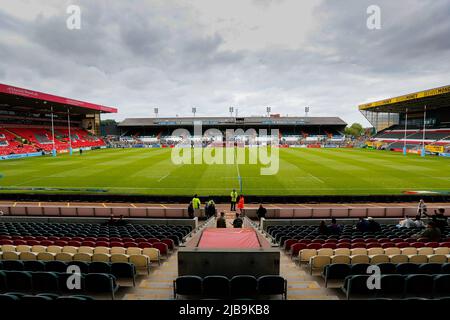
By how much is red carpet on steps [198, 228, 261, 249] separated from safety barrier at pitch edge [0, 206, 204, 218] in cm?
852

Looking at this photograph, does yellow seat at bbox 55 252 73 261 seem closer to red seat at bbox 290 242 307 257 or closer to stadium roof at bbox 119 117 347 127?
red seat at bbox 290 242 307 257

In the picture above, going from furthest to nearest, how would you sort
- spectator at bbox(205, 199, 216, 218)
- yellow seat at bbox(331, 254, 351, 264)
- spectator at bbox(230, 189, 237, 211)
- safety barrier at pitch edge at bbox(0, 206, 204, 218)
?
spectator at bbox(230, 189, 237, 211), safety barrier at pitch edge at bbox(0, 206, 204, 218), spectator at bbox(205, 199, 216, 218), yellow seat at bbox(331, 254, 351, 264)

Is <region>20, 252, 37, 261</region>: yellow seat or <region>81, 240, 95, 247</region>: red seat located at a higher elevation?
<region>20, 252, 37, 261</region>: yellow seat

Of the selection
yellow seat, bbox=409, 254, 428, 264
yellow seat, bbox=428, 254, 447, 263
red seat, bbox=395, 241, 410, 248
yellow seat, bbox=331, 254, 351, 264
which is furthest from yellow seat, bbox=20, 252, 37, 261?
red seat, bbox=395, 241, 410, 248

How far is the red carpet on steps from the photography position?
628cm

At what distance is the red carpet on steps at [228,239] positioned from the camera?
20.6 ft

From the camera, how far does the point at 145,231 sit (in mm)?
11156

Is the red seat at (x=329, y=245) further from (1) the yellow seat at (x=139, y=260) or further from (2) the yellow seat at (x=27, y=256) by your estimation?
(2) the yellow seat at (x=27, y=256)

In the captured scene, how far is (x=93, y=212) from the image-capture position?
15.7 m

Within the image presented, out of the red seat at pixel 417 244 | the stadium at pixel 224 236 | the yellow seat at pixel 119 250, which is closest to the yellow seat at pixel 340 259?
the stadium at pixel 224 236

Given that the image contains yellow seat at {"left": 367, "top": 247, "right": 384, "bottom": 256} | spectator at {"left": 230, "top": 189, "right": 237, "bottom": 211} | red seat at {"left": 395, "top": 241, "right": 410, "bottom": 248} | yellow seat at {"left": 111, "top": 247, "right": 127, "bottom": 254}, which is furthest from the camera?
spectator at {"left": 230, "top": 189, "right": 237, "bottom": 211}

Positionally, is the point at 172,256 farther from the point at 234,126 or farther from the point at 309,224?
the point at 234,126

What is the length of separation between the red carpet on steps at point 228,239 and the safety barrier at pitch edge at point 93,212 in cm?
852

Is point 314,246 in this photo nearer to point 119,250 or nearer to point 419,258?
point 419,258
